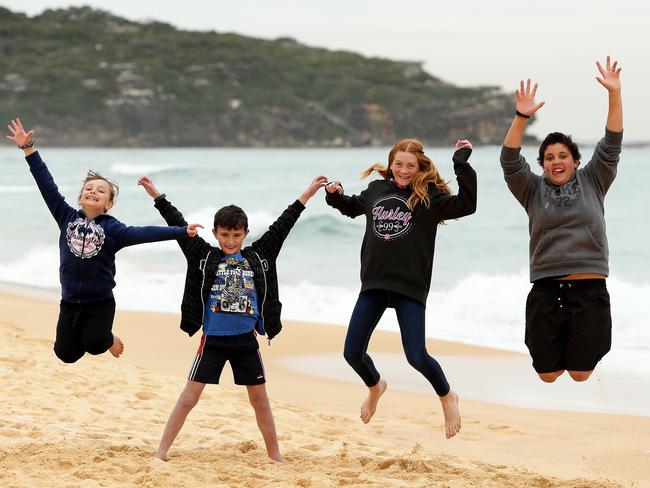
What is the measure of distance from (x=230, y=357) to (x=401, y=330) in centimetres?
104

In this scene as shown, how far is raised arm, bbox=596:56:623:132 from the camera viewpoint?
5773 mm

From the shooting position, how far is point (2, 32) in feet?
386

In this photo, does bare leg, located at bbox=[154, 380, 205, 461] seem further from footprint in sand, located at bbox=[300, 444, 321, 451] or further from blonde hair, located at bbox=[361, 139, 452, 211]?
blonde hair, located at bbox=[361, 139, 452, 211]

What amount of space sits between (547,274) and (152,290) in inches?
424

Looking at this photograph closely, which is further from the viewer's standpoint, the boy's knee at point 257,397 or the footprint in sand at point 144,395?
the footprint in sand at point 144,395

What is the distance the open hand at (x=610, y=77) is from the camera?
19.0ft

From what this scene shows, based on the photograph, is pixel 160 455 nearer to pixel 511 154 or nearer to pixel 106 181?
pixel 106 181

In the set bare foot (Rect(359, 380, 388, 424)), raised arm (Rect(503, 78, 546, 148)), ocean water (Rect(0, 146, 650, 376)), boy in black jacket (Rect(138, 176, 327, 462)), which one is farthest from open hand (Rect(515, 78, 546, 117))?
ocean water (Rect(0, 146, 650, 376))

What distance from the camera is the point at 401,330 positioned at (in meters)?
6.13

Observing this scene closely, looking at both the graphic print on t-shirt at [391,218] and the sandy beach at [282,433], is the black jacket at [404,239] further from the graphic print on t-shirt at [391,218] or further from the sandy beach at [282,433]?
the sandy beach at [282,433]

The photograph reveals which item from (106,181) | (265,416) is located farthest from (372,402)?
(106,181)

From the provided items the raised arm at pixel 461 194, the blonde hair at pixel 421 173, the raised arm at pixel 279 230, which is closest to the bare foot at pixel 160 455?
the raised arm at pixel 279 230

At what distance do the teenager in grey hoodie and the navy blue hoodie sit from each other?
2.28 metres

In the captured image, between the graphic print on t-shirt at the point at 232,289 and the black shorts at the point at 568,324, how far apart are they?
1.63m
